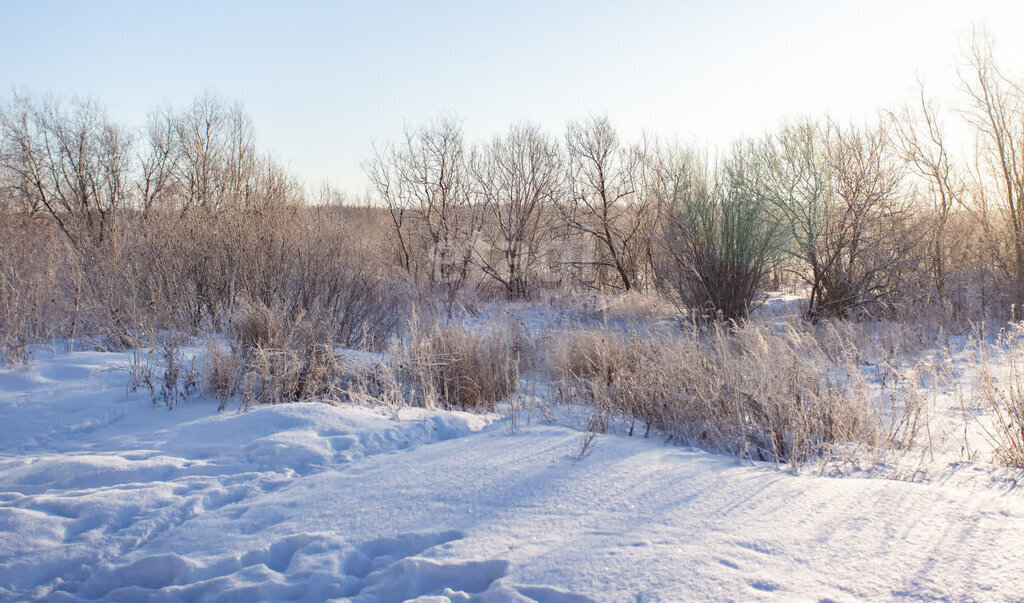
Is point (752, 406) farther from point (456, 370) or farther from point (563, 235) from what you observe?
point (563, 235)

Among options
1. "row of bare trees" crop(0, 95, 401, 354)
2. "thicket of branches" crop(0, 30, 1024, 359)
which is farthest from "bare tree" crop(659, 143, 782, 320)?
"row of bare trees" crop(0, 95, 401, 354)

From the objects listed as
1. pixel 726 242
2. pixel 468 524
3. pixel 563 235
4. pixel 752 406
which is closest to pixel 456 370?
pixel 752 406

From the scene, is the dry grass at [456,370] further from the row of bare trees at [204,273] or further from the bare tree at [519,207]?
the bare tree at [519,207]

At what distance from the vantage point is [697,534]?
2.47 metres

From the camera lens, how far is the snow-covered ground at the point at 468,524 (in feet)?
7.07

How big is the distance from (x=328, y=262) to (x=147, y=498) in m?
6.87

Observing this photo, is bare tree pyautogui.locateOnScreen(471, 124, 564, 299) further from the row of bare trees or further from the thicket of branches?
the row of bare trees

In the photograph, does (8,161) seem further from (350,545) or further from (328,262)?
(350,545)

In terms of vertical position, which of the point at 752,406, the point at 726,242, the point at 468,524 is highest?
the point at 726,242

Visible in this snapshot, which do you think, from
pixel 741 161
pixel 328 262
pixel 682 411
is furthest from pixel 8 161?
pixel 682 411

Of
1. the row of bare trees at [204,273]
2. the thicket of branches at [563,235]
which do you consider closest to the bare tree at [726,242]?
the thicket of branches at [563,235]

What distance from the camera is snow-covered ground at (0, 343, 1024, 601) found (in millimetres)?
2156

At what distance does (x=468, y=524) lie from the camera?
267 centimetres

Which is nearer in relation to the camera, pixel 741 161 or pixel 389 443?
pixel 389 443
